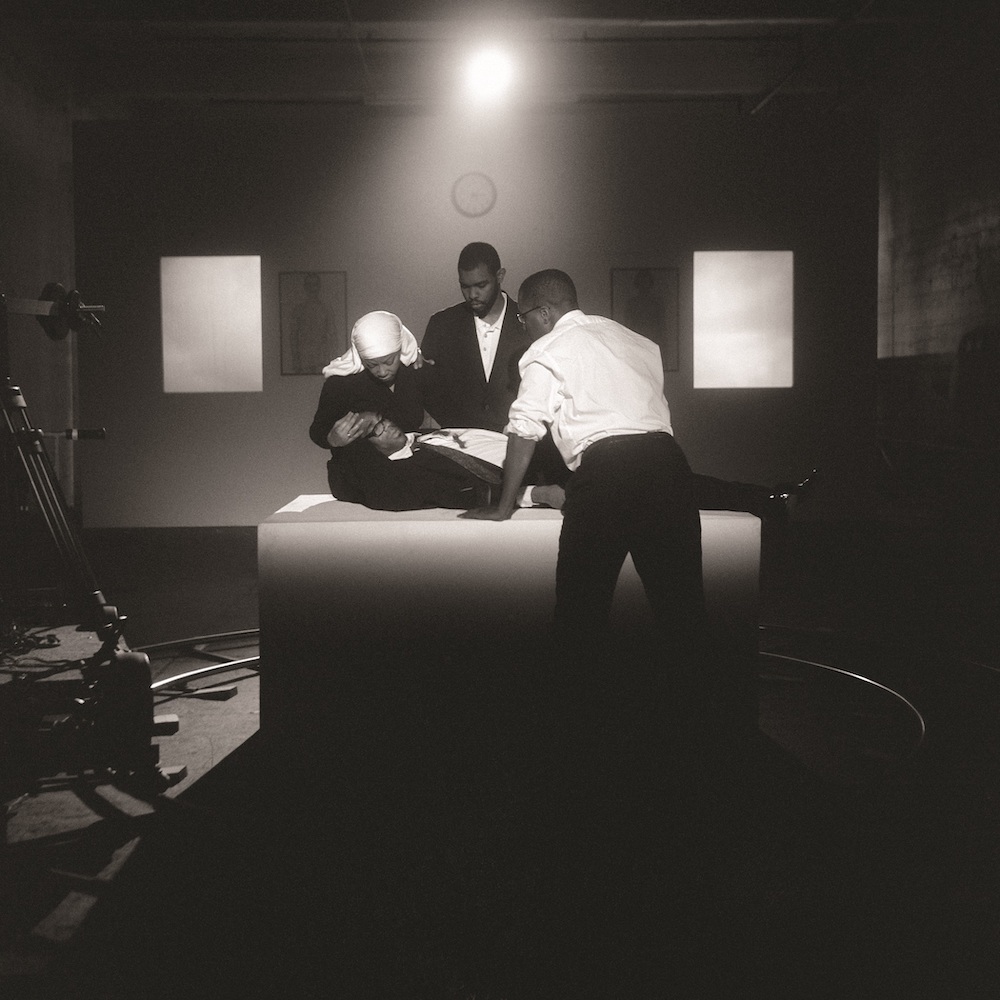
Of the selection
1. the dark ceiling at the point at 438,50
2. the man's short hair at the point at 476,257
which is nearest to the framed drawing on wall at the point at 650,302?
the dark ceiling at the point at 438,50

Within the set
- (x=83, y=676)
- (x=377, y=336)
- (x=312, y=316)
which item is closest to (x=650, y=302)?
(x=312, y=316)

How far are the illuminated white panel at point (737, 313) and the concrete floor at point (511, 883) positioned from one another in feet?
18.0

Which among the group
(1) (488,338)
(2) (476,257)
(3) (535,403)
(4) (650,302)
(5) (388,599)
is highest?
(4) (650,302)

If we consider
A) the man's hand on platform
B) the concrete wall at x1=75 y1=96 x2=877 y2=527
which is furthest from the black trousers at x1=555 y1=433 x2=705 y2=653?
the concrete wall at x1=75 y1=96 x2=877 y2=527

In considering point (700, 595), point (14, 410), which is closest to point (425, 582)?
point (700, 595)

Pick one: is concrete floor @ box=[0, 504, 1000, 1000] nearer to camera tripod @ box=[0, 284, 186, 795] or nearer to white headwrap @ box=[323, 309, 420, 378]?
camera tripod @ box=[0, 284, 186, 795]

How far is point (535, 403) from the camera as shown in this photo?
3.17 m

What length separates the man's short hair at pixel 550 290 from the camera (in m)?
3.31

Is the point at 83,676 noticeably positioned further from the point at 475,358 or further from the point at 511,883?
the point at 475,358

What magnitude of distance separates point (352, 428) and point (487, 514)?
838 mm

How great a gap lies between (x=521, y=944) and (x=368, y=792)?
40.7 inches

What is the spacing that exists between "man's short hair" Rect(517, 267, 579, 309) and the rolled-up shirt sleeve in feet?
0.89

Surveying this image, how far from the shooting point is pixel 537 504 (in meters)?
3.98

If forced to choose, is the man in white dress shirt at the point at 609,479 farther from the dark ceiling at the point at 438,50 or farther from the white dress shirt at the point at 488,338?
the dark ceiling at the point at 438,50
